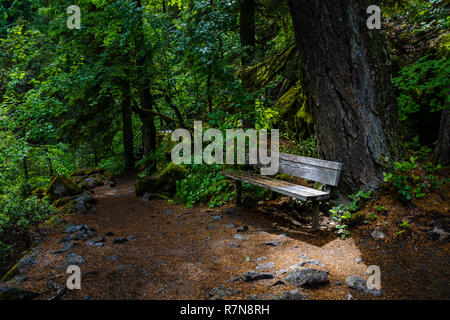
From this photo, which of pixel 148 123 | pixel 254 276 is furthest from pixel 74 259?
pixel 148 123

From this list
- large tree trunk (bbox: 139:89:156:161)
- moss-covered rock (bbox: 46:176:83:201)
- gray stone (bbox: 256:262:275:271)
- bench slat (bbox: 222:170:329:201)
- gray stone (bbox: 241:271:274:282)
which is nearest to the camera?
gray stone (bbox: 241:271:274:282)

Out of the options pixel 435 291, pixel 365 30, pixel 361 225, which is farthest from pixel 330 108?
pixel 435 291

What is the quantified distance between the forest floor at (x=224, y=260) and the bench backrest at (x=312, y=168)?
70 centimetres

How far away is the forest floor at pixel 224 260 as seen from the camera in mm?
2508

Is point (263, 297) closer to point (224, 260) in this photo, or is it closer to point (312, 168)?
point (224, 260)

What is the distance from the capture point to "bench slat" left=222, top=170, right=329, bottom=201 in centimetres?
372

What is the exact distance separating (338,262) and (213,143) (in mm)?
4258

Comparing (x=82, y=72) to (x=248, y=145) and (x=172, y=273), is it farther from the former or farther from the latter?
(x=172, y=273)

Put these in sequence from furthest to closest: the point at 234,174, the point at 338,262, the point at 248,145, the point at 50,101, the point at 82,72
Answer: the point at 82,72
the point at 50,101
the point at 248,145
the point at 234,174
the point at 338,262

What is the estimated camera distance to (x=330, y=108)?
4051 mm

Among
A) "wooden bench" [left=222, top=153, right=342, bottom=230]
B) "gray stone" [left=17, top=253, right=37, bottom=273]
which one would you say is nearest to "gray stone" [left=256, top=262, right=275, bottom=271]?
"wooden bench" [left=222, top=153, right=342, bottom=230]

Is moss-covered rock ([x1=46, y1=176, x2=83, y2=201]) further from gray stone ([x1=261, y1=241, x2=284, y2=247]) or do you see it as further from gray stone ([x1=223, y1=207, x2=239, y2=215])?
gray stone ([x1=261, y1=241, x2=284, y2=247])

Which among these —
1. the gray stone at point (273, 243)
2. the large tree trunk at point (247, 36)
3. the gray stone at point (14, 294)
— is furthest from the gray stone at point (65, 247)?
the large tree trunk at point (247, 36)

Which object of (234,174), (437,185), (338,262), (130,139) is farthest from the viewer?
(130,139)
